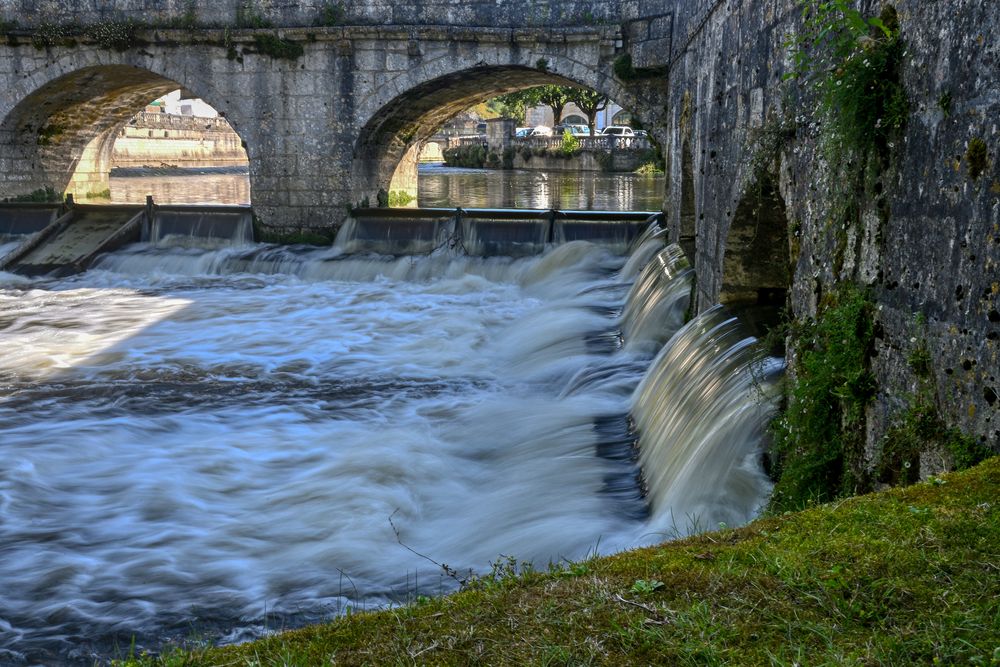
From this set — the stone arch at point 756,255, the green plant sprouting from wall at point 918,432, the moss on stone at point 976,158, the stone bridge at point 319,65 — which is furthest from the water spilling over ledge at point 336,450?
the stone bridge at point 319,65

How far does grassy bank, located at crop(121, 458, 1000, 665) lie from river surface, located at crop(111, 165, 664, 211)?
47.2ft

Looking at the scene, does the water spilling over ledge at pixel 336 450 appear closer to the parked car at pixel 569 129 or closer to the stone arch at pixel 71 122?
the stone arch at pixel 71 122

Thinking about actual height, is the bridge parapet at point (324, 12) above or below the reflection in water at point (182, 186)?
above

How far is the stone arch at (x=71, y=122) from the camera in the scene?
1270 centimetres

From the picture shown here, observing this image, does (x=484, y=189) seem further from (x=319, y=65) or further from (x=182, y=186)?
(x=319, y=65)

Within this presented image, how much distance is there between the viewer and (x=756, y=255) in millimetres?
5348

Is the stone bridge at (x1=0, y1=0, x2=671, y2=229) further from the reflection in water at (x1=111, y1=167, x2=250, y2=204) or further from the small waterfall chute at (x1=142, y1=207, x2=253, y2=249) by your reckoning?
the reflection in water at (x1=111, y1=167, x2=250, y2=204)

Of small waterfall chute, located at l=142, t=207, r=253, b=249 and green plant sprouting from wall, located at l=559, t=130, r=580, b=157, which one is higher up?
green plant sprouting from wall, located at l=559, t=130, r=580, b=157

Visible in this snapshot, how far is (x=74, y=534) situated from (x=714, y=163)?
4.21 metres

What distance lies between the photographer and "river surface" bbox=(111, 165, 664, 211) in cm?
1802

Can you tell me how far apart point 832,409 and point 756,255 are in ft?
8.20

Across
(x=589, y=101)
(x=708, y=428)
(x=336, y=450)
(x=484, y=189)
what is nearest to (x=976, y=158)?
(x=708, y=428)

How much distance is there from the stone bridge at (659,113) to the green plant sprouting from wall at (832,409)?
0.08m

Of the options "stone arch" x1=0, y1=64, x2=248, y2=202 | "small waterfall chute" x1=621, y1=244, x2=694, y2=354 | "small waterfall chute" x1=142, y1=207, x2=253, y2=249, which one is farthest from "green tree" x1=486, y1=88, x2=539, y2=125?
"small waterfall chute" x1=621, y1=244, x2=694, y2=354
